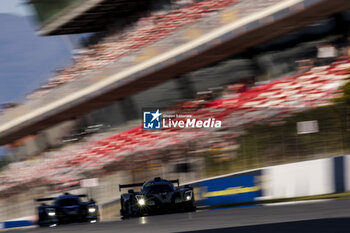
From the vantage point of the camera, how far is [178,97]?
767 inches

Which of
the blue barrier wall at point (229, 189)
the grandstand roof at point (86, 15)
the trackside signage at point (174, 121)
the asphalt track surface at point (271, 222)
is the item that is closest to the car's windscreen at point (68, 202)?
the blue barrier wall at point (229, 189)

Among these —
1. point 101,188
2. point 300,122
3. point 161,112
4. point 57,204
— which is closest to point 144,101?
point 161,112

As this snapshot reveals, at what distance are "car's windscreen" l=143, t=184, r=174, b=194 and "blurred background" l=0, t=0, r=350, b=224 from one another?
3.45ft

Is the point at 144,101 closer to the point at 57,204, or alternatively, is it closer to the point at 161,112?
the point at 161,112

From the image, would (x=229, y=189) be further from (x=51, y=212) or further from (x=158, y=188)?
(x=51, y=212)

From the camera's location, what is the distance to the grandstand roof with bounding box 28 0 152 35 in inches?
892

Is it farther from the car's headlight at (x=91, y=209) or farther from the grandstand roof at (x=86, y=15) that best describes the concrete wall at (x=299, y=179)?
the grandstand roof at (x=86, y=15)

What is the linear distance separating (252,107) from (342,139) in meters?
3.14

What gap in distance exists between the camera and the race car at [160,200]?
13.4 meters

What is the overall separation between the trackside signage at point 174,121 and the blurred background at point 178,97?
253mm

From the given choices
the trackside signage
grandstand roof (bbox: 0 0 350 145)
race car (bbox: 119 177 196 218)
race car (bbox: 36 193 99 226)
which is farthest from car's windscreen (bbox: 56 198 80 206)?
grandstand roof (bbox: 0 0 350 145)

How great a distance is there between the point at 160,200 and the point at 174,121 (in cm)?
413

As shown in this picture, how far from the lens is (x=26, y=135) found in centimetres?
2375

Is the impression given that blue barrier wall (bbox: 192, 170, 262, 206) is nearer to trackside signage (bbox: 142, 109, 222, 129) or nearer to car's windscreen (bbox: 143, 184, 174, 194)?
car's windscreen (bbox: 143, 184, 174, 194)
